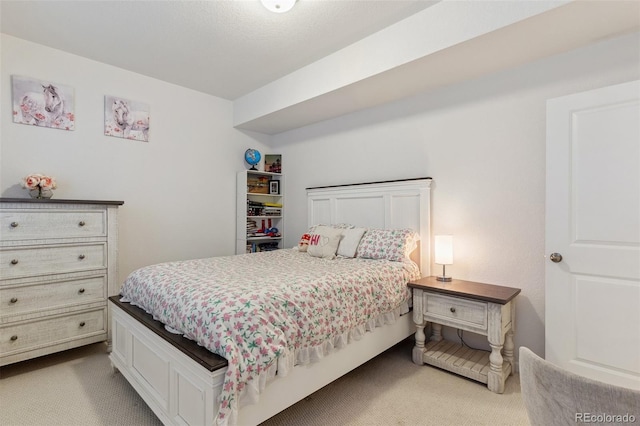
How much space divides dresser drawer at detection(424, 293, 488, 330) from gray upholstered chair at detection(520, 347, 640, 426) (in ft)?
4.45

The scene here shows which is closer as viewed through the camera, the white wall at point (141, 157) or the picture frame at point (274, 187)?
the white wall at point (141, 157)

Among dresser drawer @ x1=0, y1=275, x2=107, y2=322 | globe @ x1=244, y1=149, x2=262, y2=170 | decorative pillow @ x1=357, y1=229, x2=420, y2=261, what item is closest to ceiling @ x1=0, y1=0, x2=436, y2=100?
globe @ x1=244, y1=149, x2=262, y2=170

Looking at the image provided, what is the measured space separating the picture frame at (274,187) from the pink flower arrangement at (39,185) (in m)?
2.39

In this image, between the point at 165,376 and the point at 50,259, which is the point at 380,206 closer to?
the point at 165,376

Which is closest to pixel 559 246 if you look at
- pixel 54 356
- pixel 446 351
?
A: pixel 446 351

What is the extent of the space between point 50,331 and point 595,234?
3.98 meters

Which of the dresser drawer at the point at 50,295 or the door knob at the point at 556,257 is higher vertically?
the door knob at the point at 556,257

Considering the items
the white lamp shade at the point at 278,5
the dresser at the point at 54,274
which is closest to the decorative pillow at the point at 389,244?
the white lamp shade at the point at 278,5

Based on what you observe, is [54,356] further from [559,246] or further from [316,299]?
[559,246]

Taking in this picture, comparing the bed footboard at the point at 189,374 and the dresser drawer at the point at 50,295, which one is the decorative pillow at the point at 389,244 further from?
the dresser drawer at the point at 50,295

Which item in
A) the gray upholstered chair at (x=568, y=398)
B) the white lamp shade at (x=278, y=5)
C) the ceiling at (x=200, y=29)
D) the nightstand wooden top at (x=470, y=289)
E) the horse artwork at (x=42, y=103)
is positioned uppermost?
the ceiling at (x=200, y=29)

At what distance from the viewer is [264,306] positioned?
5.09 feet

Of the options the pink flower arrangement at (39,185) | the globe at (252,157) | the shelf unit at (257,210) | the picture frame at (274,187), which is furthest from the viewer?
the picture frame at (274,187)

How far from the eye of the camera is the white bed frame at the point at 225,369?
1.43 meters
